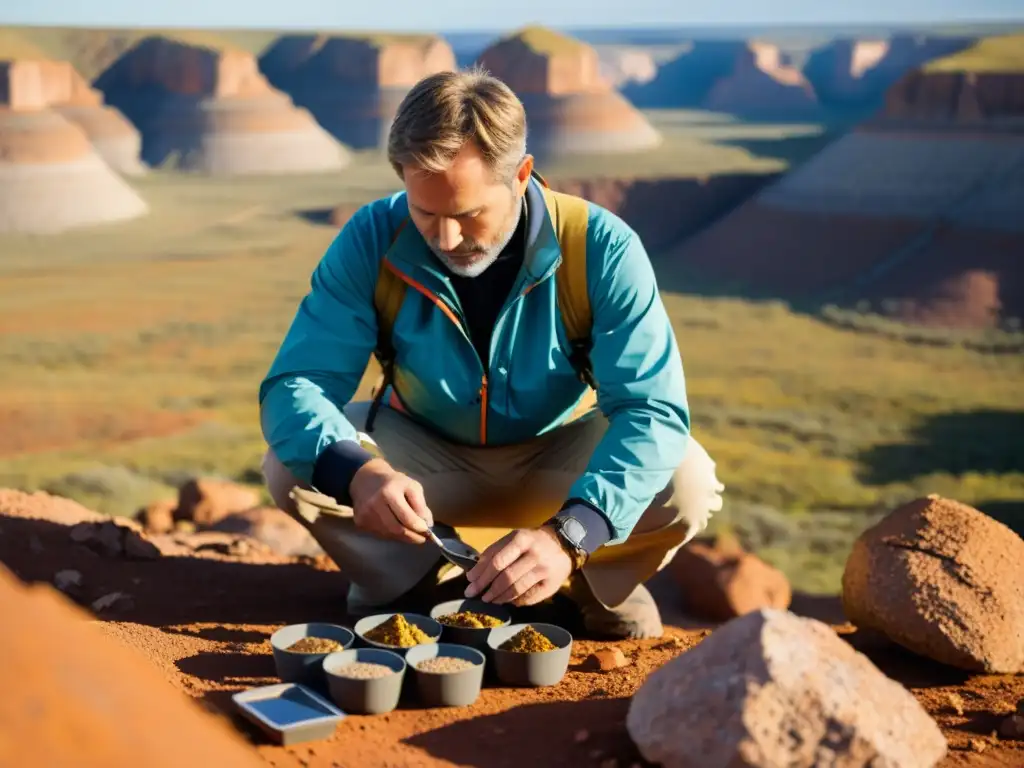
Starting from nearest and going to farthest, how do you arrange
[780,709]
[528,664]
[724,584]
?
[780,709]
[528,664]
[724,584]

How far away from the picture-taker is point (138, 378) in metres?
14.3

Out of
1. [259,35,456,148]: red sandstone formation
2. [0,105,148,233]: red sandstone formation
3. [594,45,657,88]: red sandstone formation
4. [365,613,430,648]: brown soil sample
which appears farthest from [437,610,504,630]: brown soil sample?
[594,45,657,88]: red sandstone formation

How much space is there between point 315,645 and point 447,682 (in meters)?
0.40

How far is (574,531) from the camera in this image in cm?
331

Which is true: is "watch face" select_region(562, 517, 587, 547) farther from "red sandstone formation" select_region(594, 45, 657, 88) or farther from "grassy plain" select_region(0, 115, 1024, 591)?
"red sandstone formation" select_region(594, 45, 657, 88)

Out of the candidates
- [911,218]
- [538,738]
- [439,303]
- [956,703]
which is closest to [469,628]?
[538,738]

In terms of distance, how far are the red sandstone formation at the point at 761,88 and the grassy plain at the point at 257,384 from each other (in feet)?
121

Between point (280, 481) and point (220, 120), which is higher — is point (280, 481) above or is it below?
above

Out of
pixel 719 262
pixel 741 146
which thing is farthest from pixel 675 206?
pixel 741 146

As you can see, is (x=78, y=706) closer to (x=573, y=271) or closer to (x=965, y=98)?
(x=573, y=271)

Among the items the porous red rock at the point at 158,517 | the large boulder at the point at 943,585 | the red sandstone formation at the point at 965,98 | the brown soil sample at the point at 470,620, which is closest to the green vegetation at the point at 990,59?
the red sandstone formation at the point at 965,98

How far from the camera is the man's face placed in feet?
11.3

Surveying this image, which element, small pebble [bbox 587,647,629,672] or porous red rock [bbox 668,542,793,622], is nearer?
small pebble [bbox 587,647,629,672]

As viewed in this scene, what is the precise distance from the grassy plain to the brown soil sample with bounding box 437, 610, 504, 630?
167 inches
